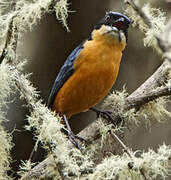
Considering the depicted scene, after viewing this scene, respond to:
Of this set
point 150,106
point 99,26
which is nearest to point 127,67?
point 99,26

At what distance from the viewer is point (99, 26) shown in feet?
13.0

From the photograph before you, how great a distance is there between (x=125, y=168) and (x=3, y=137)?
96 cm

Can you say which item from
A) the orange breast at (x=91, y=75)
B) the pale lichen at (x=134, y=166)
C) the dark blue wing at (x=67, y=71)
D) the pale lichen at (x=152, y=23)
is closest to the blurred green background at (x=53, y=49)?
the dark blue wing at (x=67, y=71)

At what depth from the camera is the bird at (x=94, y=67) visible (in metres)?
3.77

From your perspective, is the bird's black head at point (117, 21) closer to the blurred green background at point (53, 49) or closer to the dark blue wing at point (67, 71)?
the dark blue wing at point (67, 71)

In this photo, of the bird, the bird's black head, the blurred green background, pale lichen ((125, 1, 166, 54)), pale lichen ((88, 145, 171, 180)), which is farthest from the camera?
the blurred green background

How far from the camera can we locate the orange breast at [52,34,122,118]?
12.4ft

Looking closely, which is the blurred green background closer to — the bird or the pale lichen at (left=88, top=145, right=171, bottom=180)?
the bird

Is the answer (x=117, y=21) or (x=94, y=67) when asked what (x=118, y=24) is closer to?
(x=117, y=21)

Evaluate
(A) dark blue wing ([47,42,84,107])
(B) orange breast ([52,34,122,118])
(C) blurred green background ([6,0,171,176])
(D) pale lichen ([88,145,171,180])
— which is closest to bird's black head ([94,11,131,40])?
(B) orange breast ([52,34,122,118])

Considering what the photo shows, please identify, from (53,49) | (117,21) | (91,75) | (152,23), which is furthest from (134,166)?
(53,49)

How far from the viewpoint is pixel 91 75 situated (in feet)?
12.3

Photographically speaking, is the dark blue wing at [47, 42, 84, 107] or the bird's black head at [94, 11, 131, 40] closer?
the bird's black head at [94, 11, 131, 40]

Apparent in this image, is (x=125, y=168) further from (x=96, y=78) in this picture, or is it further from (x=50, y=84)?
(x=50, y=84)
